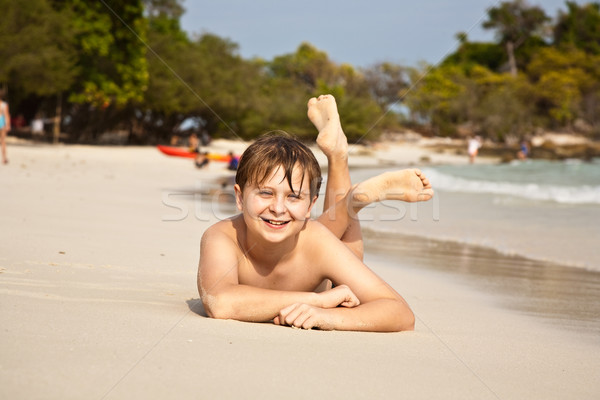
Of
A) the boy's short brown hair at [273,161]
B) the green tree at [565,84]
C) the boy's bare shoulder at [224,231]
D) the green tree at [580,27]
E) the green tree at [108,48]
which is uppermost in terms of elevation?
the green tree at [580,27]

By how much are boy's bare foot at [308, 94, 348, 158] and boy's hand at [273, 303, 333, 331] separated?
45.5 inches

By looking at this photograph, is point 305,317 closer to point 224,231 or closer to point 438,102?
point 224,231

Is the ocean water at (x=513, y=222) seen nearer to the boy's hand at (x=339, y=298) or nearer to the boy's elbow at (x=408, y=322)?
the boy's elbow at (x=408, y=322)

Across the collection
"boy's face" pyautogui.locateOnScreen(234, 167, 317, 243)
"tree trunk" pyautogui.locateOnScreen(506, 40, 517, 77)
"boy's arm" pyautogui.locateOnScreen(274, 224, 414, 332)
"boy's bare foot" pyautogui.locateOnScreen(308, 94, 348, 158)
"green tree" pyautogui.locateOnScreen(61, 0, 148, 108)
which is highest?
"tree trunk" pyautogui.locateOnScreen(506, 40, 517, 77)

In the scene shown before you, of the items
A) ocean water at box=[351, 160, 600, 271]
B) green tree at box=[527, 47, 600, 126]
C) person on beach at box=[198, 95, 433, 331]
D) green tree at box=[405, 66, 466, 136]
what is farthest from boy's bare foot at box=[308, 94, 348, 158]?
green tree at box=[527, 47, 600, 126]

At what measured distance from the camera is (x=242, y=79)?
1480 inches

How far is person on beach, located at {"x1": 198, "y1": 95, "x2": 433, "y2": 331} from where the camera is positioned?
113 inches

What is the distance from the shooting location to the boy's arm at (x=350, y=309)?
285 cm

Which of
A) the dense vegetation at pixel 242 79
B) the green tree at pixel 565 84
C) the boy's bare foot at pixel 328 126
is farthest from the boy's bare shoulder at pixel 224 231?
the green tree at pixel 565 84

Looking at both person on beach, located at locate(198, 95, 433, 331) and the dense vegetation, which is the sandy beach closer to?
person on beach, located at locate(198, 95, 433, 331)

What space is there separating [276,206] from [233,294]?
1.46 ft

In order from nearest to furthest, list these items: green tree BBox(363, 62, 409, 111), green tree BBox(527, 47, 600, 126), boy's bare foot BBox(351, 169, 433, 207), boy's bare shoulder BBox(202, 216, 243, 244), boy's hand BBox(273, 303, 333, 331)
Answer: boy's hand BBox(273, 303, 333, 331) < boy's bare shoulder BBox(202, 216, 243, 244) < boy's bare foot BBox(351, 169, 433, 207) < green tree BBox(527, 47, 600, 126) < green tree BBox(363, 62, 409, 111)

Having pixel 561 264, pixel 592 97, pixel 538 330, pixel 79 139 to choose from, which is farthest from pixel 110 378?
pixel 592 97

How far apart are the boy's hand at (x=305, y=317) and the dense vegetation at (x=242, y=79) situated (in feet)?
8.83
